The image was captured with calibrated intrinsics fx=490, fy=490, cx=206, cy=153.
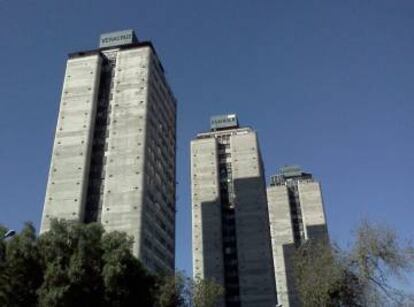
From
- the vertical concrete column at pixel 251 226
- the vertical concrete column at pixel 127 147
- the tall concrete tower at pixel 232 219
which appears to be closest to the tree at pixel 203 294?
the vertical concrete column at pixel 127 147

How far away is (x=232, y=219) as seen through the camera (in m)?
116

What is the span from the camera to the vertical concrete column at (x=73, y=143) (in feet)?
276

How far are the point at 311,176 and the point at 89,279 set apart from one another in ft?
423

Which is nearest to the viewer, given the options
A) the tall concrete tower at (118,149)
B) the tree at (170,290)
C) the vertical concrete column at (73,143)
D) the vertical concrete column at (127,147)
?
the tree at (170,290)

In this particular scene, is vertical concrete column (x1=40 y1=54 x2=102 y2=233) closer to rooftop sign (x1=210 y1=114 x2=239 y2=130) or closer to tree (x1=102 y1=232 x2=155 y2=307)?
tree (x1=102 y1=232 x2=155 y2=307)

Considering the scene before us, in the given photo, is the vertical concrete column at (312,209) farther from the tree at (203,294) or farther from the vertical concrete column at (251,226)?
the tree at (203,294)

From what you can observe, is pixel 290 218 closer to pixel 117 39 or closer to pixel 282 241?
pixel 282 241

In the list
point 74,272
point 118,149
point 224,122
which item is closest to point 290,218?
point 224,122

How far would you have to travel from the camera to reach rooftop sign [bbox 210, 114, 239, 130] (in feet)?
456

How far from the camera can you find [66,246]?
45.8 meters

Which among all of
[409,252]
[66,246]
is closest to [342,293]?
[409,252]

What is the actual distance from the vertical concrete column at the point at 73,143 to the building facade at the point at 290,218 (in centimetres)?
6989

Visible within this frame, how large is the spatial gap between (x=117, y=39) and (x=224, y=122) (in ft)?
147

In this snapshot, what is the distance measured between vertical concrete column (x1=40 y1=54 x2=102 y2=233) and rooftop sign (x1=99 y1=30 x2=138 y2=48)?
689 centimetres
